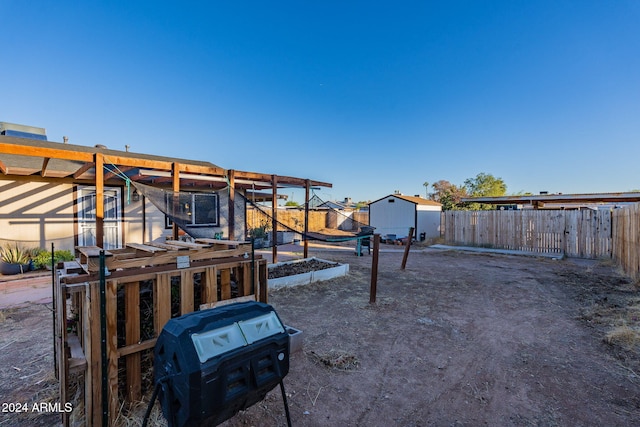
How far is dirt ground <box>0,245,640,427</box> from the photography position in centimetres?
202

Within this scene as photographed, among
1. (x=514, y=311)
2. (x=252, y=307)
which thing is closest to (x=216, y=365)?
(x=252, y=307)

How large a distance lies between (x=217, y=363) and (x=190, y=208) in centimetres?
521

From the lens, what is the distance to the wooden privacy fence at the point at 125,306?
1653 millimetres

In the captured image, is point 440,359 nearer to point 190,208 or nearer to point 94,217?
point 190,208

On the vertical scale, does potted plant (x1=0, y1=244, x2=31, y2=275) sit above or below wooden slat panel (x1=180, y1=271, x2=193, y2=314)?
below

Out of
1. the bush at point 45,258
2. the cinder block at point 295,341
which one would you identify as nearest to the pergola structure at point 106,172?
the bush at point 45,258

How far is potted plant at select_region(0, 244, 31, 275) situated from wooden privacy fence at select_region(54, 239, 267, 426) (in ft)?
18.0

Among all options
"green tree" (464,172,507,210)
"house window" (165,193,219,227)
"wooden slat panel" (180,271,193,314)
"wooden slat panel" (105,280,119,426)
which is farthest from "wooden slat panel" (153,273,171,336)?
"green tree" (464,172,507,210)

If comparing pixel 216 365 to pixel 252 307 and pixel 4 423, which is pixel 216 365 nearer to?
pixel 252 307

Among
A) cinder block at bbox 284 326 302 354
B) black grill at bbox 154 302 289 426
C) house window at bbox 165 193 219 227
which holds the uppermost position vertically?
house window at bbox 165 193 219 227

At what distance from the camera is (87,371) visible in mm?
1673

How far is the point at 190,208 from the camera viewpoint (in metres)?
5.81

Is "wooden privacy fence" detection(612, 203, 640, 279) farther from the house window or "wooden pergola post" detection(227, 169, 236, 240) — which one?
the house window

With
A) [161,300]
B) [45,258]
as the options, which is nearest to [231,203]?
[161,300]
